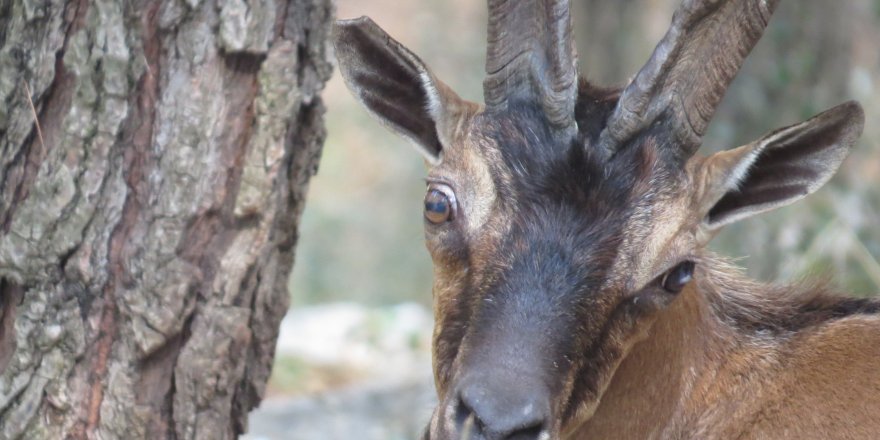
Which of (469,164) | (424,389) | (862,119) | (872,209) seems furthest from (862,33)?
(469,164)

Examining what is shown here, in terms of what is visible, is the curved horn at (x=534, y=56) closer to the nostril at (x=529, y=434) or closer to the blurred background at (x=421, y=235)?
the nostril at (x=529, y=434)

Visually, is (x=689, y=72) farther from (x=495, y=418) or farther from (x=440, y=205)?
(x=495, y=418)

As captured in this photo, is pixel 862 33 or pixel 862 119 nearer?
pixel 862 119

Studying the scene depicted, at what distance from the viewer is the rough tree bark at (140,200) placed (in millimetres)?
5773

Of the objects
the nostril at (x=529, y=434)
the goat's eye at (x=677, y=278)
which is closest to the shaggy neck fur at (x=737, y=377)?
the goat's eye at (x=677, y=278)

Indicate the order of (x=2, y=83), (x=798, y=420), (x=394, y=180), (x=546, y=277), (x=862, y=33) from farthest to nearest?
(x=394, y=180), (x=862, y=33), (x=798, y=420), (x=2, y=83), (x=546, y=277)

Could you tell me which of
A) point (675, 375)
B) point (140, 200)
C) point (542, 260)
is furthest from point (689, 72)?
point (140, 200)

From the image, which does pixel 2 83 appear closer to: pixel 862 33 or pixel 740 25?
pixel 740 25

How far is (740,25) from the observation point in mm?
5750

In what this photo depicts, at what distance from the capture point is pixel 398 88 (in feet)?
20.9

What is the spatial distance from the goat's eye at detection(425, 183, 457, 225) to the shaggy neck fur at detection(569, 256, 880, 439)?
128 centimetres

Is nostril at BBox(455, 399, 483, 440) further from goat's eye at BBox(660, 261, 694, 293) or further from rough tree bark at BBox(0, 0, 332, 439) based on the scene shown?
rough tree bark at BBox(0, 0, 332, 439)

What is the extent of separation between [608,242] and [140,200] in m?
2.46

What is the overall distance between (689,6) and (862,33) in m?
9.54
